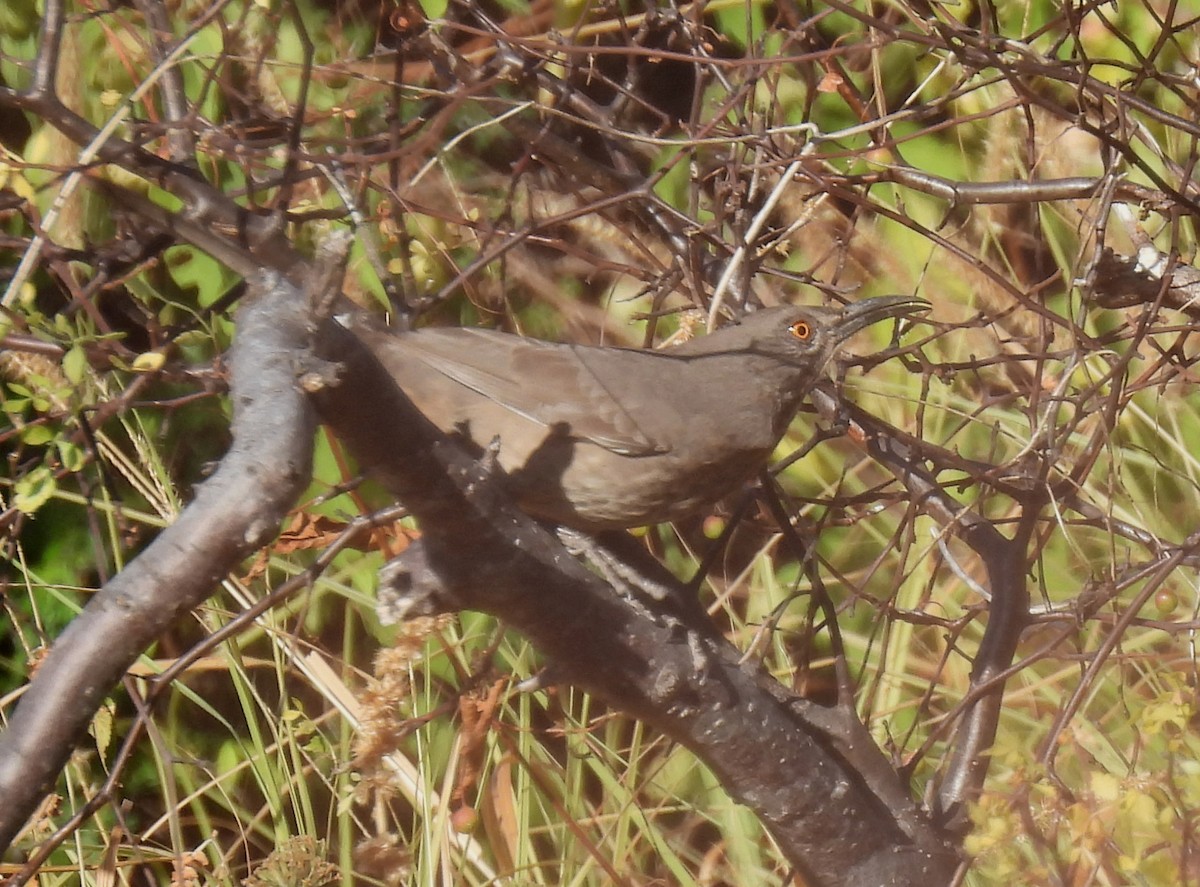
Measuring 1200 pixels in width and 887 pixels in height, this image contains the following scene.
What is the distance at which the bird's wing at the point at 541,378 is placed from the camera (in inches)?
123

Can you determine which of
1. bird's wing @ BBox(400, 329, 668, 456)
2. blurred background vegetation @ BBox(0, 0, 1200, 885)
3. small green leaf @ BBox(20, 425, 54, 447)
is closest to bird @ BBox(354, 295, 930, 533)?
bird's wing @ BBox(400, 329, 668, 456)

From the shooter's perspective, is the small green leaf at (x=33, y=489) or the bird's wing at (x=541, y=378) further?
the bird's wing at (x=541, y=378)

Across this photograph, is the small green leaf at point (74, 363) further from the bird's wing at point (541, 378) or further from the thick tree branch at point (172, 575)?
the bird's wing at point (541, 378)

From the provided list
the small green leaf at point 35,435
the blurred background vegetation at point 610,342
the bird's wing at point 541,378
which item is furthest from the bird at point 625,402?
the small green leaf at point 35,435

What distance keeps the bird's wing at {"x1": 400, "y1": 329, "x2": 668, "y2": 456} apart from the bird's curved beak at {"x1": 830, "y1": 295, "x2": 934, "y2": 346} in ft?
1.76

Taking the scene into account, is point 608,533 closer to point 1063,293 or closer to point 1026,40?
point 1026,40

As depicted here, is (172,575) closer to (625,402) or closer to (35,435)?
(35,435)

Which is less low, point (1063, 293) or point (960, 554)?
point (1063, 293)

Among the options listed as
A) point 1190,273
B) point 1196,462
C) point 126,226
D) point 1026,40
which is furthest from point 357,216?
point 1196,462

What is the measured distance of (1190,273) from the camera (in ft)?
8.59

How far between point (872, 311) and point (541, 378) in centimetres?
85

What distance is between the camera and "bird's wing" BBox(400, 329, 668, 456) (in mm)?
3137

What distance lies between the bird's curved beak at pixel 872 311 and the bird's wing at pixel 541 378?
54cm

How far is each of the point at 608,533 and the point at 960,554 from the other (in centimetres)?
141
